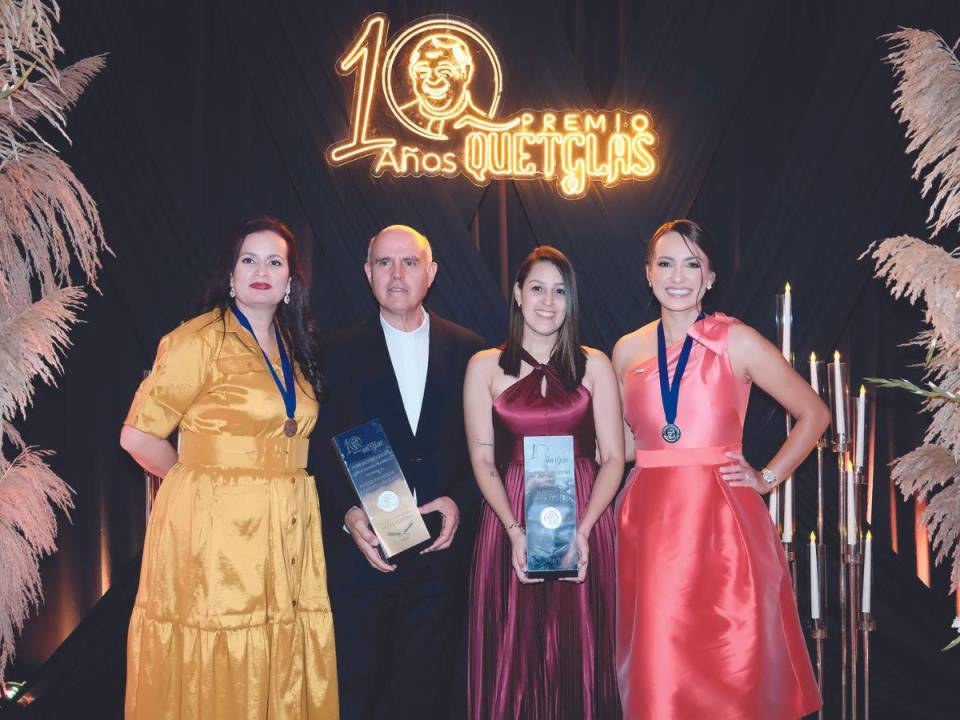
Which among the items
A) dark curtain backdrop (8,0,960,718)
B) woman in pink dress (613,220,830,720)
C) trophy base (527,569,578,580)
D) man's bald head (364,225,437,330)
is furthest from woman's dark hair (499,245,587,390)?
dark curtain backdrop (8,0,960,718)

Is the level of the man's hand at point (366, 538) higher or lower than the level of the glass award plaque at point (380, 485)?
lower

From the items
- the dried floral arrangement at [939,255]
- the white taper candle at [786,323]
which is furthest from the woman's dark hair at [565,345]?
the dried floral arrangement at [939,255]

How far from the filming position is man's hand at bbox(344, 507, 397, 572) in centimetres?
268

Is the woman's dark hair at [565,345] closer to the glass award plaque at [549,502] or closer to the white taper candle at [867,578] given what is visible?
the glass award plaque at [549,502]

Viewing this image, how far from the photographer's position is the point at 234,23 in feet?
12.7

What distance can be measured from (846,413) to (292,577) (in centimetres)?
203

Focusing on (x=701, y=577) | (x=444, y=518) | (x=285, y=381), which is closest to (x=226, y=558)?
(x=285, y=381)

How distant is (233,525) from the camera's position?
249 cm

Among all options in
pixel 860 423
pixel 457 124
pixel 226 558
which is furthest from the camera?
pixel 457 124

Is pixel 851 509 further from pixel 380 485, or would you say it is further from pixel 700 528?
pixel 380 485

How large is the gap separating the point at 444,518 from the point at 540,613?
0.41 metres

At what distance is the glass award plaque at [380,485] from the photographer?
8.43 feet

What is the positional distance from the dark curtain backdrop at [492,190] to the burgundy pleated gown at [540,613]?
1.19m

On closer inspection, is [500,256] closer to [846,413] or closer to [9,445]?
[846,413]
